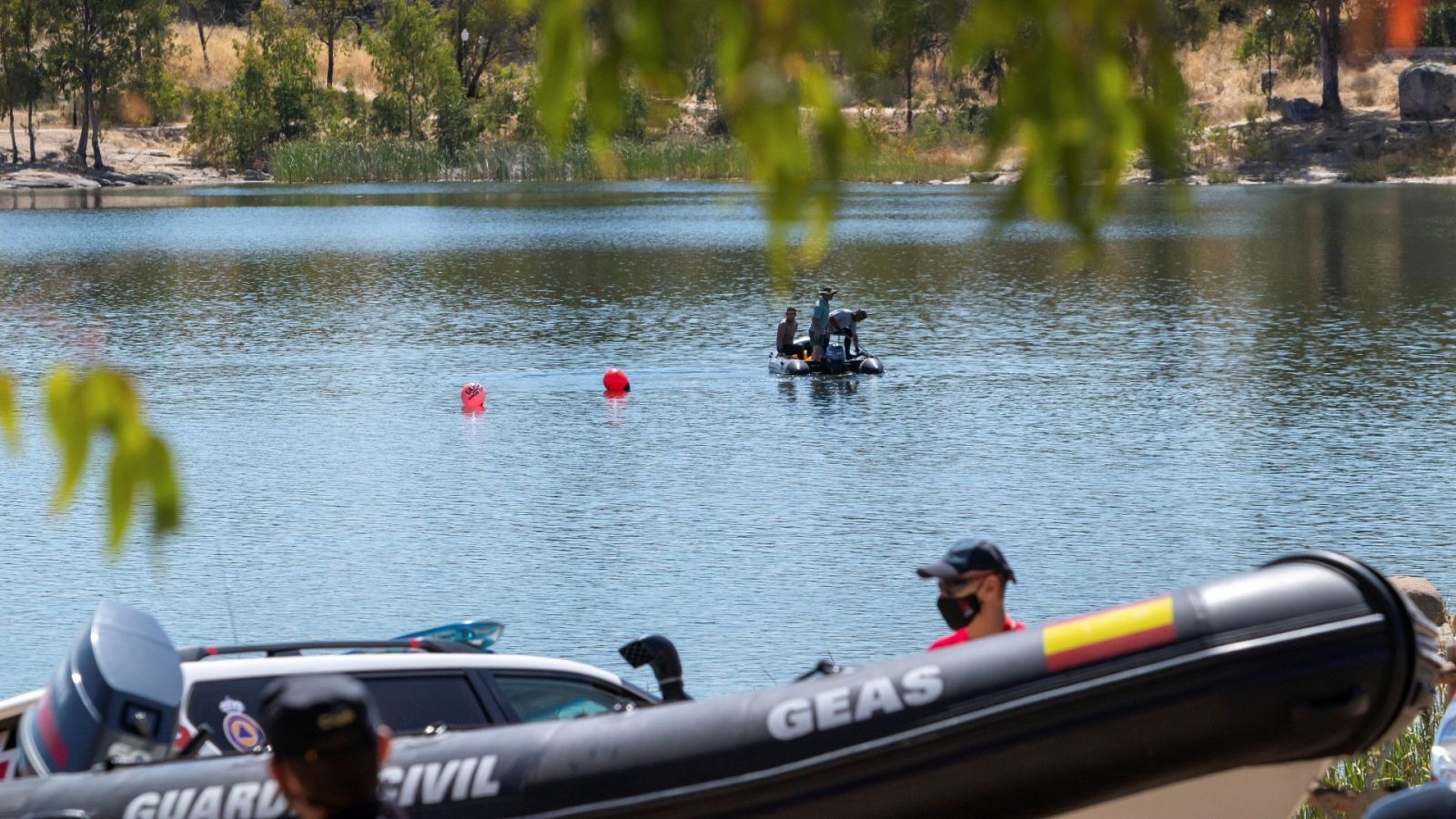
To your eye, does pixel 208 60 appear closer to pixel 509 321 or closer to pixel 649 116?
pixel 509 321

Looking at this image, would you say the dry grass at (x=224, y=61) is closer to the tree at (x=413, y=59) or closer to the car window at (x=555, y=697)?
the tree at (x=413, y=59)

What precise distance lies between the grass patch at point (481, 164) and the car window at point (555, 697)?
88492 mm

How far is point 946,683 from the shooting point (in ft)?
18.7

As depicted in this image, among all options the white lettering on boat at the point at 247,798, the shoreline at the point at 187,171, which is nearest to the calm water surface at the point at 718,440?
the white lettering on boat at the point at 247,798

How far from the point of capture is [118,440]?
313 centimetres

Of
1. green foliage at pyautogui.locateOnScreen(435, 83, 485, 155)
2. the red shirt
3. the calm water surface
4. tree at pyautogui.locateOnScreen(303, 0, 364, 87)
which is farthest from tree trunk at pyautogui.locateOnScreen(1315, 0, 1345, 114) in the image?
the red shirt

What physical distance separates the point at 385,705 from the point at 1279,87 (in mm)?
94022

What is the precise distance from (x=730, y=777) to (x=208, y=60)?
114m

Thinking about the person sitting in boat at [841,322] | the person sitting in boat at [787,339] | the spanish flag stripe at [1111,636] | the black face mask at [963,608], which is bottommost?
the person sitting in boat at [787,339]

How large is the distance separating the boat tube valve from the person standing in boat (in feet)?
65.8

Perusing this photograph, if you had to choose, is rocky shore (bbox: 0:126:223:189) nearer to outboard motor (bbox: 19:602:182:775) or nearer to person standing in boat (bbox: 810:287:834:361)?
person standing in boat (bbox: 810:287:834:361)

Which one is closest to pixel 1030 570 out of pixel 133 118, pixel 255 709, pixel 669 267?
pixel 255 709

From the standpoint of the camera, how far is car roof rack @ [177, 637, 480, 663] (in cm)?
708

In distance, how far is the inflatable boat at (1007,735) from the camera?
18.2ft
